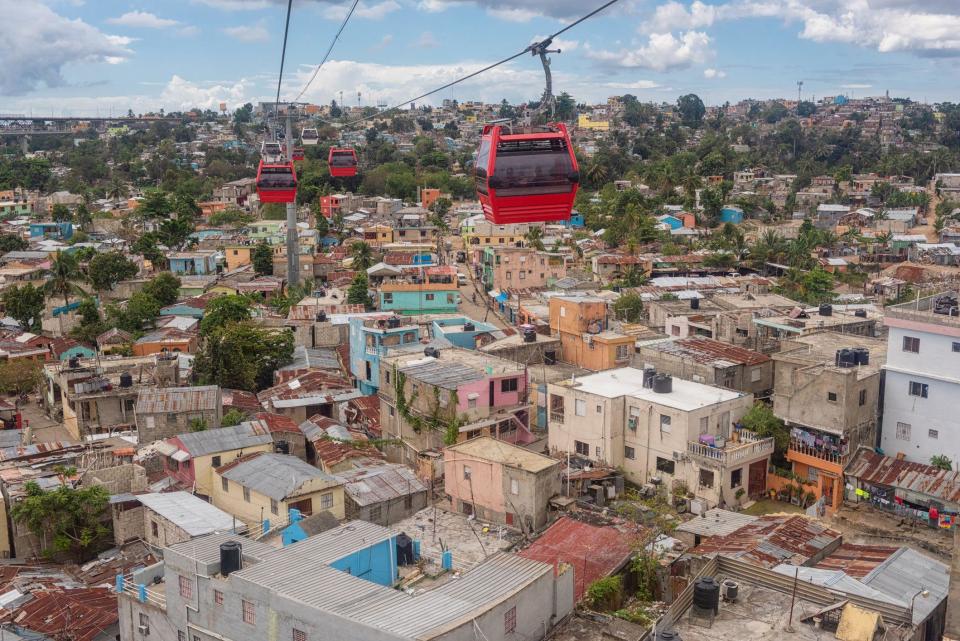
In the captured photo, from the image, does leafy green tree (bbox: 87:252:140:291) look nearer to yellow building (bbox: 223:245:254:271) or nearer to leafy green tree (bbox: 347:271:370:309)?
yellow building (bbox: 223:245:254:271)

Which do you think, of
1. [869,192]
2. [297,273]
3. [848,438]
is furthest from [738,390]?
[869,192]

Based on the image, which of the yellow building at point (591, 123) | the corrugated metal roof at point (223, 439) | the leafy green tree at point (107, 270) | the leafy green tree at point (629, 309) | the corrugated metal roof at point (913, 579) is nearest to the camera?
the corrugated metal roof at point (913, 579)

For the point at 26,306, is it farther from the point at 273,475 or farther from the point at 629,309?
the point at 273,475

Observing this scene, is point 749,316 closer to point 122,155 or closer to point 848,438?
point 848,438

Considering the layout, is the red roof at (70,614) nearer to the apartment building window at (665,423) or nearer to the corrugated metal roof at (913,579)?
the apartment building window at (665,423)

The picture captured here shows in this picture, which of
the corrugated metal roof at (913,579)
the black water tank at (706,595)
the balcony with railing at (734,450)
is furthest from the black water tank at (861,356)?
the black water tank at (706,595)
